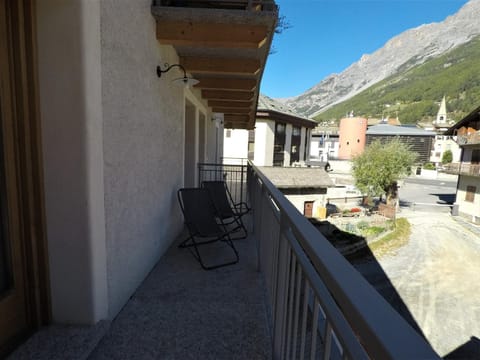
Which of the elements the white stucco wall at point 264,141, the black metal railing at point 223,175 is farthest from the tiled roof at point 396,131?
the black metal railing at point 223,175

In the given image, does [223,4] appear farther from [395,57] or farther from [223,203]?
[395,57]

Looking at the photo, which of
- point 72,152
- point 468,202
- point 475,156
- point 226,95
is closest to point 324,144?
point 475,156

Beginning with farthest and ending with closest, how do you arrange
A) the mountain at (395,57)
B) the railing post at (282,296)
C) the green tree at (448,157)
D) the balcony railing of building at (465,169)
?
the mountain at (395,57) < the green tree at (448,157) < the balcony railing of building at (465,169) < the railing post at (282,296)

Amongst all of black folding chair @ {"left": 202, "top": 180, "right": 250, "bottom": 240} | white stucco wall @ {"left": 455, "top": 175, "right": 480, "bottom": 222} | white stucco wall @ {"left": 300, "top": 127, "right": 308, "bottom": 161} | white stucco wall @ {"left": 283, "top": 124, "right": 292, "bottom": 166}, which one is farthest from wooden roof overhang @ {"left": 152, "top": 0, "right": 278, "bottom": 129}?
white stucco wall @ {"left": 455, "top": 175, "right": 480, "bottom": 222}

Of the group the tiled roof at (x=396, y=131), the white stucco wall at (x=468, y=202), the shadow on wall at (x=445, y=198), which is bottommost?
the shadow on wall at (x=445, y=198)

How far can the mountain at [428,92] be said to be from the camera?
71.1 metres

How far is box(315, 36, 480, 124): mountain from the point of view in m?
71.1

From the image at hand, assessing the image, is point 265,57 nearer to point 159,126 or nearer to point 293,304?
point 159,126

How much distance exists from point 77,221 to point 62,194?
0.17m

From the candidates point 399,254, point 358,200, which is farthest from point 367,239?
point 358,200

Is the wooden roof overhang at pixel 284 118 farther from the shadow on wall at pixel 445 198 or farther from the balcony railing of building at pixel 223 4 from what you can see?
the balcony railing of building at pixel 223 4

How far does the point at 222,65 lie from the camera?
10.6 ft

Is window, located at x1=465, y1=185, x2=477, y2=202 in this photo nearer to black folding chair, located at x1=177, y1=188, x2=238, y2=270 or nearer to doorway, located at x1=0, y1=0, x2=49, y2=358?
black folding chair, located at x1=177, y1=188, x2=238, y2=270

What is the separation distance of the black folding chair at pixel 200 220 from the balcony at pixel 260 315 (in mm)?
182
